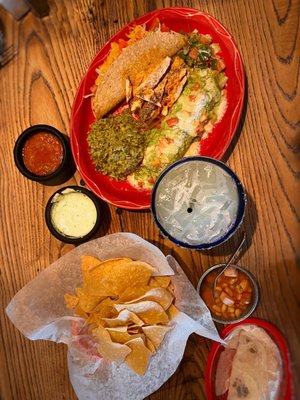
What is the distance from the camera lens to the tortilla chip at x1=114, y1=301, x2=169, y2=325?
1785mm

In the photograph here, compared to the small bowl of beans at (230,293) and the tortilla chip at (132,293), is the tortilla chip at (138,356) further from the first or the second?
the small bowl of beans at (230,293)

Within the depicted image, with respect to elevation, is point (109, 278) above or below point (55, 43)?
below

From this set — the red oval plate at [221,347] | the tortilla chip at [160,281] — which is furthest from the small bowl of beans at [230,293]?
the tortilla chip at [160,281]

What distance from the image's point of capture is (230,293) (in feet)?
6.51

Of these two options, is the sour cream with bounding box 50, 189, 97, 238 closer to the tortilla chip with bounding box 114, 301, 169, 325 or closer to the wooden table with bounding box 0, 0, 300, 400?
the wooden table with bounding box 0, 0, 300, 400

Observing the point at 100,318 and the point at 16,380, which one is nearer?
the point at 100,318

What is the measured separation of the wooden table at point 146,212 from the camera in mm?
2002

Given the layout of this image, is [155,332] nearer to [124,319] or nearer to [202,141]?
[124,319]

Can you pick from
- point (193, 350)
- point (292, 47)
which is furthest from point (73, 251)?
point (292, 47)

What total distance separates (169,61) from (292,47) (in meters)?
0.61

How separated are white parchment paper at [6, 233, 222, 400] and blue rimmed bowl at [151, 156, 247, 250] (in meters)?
0.17

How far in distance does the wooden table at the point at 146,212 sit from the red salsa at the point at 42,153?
6.1 inches

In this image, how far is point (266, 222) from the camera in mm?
2020

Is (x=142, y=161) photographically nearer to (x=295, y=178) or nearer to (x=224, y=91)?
(x=224, y=91)
